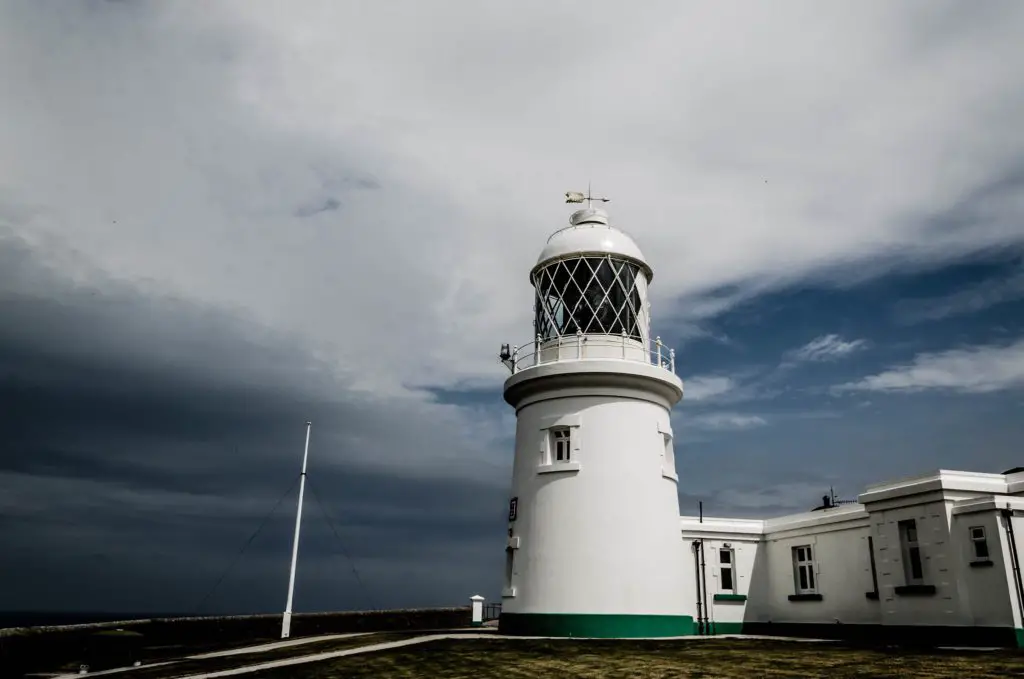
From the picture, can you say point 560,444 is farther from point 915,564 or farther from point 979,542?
point 979,542

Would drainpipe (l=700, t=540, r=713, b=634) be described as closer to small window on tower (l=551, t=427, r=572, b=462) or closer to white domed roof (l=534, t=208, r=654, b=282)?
small window on tower (l=551, t=427, r=572, b=462)

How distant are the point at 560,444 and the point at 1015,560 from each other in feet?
36.4

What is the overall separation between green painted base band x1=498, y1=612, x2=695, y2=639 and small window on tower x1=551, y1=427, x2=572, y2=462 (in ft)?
13.4

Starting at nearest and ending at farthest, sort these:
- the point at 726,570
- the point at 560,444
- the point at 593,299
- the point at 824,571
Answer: the point at 560,444, the point at 593,299, the point at 824,571, the point at 726,570

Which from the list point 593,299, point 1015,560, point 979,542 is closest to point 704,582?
point 979,542

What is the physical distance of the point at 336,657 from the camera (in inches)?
594

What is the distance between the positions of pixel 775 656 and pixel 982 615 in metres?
6.34

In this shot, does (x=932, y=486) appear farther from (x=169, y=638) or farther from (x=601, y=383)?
(x=169, y=638)

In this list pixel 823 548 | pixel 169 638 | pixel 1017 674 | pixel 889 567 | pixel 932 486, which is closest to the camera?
pixel 1017 674

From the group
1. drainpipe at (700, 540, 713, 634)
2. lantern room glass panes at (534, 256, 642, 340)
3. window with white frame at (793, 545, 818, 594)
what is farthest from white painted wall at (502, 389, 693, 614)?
window with white frame at (793, 545, 818, 594)

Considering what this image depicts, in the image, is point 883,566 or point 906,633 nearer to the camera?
point 906,633

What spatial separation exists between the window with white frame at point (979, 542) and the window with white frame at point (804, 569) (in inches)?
254

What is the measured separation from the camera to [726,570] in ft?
81.5

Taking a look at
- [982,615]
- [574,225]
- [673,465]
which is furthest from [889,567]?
[574,225]
